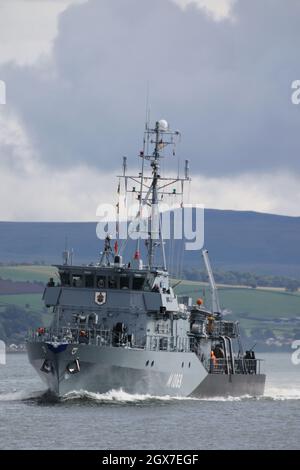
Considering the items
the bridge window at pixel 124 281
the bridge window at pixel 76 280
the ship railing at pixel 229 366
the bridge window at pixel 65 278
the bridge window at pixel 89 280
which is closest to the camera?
the bridge window at pixel 124 281

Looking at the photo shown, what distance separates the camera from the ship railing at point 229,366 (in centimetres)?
9119

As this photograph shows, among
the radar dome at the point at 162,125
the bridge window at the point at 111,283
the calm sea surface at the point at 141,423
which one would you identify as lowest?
the calm sea surface at the point at 141,423

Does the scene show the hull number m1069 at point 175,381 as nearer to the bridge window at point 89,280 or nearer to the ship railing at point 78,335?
the ship railing at point 78,335

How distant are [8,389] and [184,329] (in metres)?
17.3

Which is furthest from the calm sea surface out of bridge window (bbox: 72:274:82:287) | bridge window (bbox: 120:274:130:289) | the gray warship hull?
bridge window (bbox: 72:274:82:287)

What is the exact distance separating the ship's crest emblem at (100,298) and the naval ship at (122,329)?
5 centimetres

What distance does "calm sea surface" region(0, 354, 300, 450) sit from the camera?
6494 cm

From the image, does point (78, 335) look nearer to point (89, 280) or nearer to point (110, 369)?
point (110, 369)

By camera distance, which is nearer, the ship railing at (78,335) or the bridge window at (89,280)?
the ship railing at (78,335)

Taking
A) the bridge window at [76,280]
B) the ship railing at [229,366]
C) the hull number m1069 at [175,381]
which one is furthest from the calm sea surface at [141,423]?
the bridge window at [76,280]

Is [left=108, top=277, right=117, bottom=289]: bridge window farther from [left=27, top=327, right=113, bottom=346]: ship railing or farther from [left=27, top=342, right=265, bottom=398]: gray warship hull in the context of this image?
[left=27, top=342, right=265, bottom=398]: gray warship hull

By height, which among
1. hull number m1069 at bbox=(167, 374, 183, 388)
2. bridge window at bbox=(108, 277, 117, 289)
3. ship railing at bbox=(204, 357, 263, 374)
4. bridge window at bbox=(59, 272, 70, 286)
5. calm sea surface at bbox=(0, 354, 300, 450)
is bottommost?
calm sea surface at bbox=(0, 354, 300, 450)
